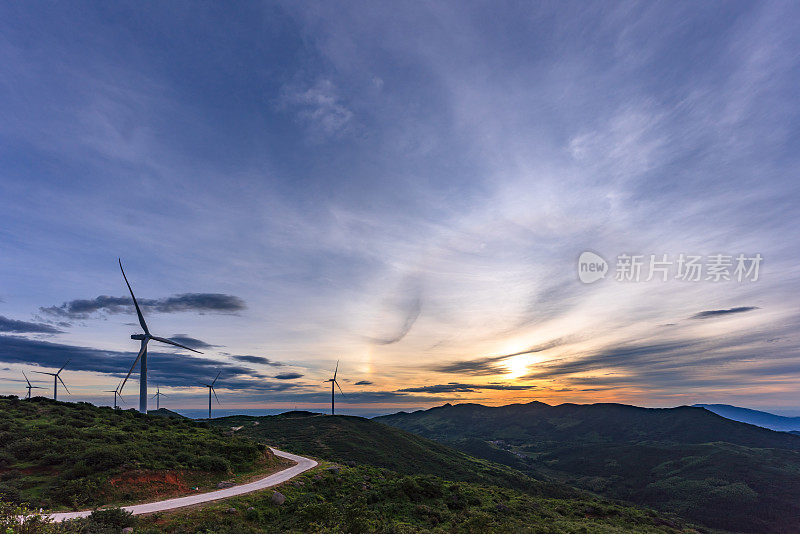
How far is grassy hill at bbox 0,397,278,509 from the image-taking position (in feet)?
115

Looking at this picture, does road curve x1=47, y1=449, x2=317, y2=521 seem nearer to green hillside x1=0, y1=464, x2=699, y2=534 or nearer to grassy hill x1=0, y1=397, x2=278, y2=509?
green hillside x1=0, y1=464, x2=699, y2=534

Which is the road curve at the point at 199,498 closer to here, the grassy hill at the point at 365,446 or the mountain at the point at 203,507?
the mountain at the point at 203,507

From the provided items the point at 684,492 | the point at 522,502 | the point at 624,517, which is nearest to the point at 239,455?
the point at 522,502

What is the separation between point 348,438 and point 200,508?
118 metres

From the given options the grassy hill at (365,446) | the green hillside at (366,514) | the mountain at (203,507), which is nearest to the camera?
the green hillside at (366,514)

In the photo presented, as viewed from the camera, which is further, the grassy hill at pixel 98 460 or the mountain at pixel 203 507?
the grassy hill at pixel 98 460

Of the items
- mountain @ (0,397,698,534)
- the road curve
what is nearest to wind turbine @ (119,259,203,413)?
mountain @ (0,397,698,534)

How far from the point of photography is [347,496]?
47.1 metres

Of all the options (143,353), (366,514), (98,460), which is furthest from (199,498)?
(143,353)

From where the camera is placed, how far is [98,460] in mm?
40125

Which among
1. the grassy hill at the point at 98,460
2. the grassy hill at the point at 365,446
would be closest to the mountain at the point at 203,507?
the grassy hill at the point at 98,460

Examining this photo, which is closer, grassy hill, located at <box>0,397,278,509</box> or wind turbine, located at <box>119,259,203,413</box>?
grassy hill, located at <box>0,397,278,509</box>

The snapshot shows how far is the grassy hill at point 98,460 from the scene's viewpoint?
35.0m

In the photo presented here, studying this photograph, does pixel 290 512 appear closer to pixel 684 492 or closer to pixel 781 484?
pixel 684 492
